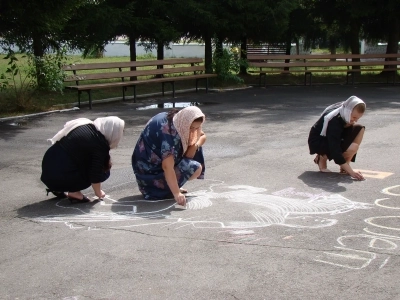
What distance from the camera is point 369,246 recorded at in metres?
4.74

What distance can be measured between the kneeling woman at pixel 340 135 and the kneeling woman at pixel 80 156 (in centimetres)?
248

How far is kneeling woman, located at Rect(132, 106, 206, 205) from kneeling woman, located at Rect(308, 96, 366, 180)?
1.61 meters

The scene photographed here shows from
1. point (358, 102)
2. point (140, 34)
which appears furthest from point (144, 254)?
point (140, 34)

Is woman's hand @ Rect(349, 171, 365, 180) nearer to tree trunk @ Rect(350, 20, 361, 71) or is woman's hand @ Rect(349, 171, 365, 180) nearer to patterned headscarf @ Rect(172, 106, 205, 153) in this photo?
patterned headscarf @ Rect(172, 106, 205, 153)

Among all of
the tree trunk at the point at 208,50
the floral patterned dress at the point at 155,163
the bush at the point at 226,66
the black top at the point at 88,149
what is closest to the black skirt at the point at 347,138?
the floral patterned dress at the point at 155,163

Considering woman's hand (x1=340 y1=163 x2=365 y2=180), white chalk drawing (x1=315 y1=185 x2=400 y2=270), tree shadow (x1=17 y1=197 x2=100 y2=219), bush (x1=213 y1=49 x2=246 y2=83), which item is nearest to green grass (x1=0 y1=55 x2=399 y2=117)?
bush (x1=213 y1=49 x2=246 y2=83)

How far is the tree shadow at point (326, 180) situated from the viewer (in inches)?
264

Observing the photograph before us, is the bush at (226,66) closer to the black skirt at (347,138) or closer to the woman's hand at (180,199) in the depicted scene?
the black skirt at (347,138)

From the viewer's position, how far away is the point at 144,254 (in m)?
4.64

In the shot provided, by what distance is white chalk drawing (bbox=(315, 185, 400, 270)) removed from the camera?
173 inches

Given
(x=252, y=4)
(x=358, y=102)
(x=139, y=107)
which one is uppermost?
(x=252, y=4)

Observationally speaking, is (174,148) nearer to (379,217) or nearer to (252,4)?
(379,217)

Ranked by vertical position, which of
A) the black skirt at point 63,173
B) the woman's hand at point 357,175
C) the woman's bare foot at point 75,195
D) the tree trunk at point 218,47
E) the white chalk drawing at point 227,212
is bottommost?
A: the white chalk drawing at point 227,212

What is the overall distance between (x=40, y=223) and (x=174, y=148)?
1411 mm
